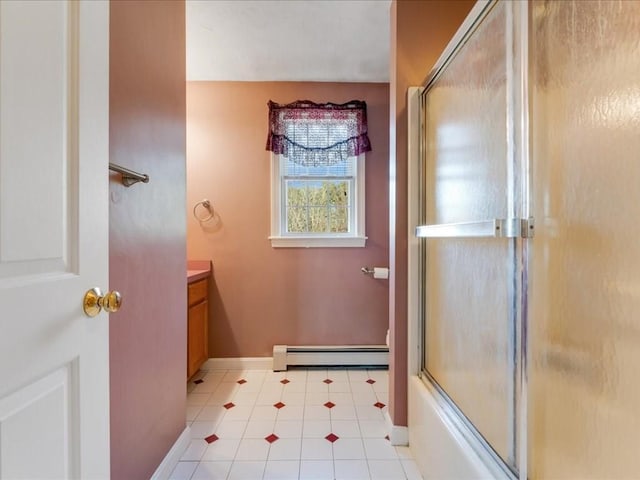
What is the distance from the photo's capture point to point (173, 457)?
1.54m

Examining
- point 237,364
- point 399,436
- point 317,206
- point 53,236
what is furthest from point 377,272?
point 53,236

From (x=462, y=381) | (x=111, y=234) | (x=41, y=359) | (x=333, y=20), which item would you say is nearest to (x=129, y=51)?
(x=111, y=234)

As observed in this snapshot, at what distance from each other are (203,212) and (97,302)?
2110 millimetres

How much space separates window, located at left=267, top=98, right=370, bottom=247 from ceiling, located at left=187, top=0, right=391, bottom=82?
11.4 inches

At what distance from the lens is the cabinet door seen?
2.30 meters

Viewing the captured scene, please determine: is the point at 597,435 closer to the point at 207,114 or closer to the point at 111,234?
the point at 111,234

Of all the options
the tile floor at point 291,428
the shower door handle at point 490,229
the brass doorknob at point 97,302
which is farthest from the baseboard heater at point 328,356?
the brass doorknob at point 97,302

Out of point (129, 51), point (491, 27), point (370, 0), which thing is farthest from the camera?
point (370, 0)

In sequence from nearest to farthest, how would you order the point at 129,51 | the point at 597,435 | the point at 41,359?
the point at 41,359, the point at 597,435, the point at 129,51

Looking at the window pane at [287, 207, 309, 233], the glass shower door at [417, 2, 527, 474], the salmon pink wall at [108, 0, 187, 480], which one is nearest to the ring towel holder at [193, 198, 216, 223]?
the window pane at [287, 207, 309, 233]

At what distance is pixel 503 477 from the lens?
93cm

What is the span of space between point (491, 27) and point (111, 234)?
1.51 meters

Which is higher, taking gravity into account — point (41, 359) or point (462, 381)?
point (41, 359)

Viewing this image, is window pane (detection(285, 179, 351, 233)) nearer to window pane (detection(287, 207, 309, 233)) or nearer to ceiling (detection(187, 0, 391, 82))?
window pane (detection(287, 207, 309, 233))
